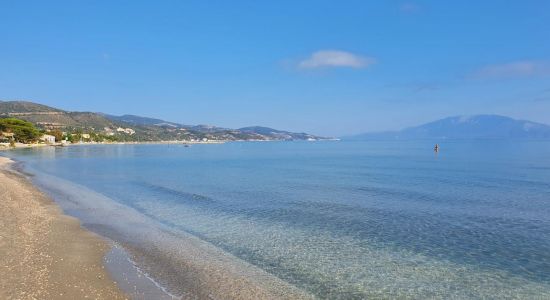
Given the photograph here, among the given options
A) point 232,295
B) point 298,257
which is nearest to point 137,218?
point 298,257

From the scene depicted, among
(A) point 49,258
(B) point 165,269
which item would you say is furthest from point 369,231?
(A) point 49,258

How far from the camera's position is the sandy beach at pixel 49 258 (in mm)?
12336

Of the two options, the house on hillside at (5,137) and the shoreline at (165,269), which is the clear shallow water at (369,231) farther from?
the house on hillside at (5,137)

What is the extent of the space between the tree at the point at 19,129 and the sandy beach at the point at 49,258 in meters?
150

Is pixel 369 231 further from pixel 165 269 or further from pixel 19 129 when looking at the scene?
pixel 19 129

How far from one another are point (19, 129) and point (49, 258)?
164m

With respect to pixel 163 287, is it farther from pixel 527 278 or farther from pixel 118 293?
pixel 527 278

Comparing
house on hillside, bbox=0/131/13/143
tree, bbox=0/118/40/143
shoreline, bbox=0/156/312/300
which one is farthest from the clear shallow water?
tree, bbox=0/118/40/143

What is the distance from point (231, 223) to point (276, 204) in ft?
26.2

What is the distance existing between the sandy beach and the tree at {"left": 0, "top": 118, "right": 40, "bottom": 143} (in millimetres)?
150180

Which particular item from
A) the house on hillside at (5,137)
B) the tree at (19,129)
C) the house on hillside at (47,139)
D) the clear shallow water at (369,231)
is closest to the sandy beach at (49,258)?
the clear shallow water at (369,231)

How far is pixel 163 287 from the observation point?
13.7m

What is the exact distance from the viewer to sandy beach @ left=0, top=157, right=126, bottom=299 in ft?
40.5

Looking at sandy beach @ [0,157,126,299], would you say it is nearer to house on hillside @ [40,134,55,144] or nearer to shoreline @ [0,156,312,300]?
shoreline @ [0,156,312,300]
